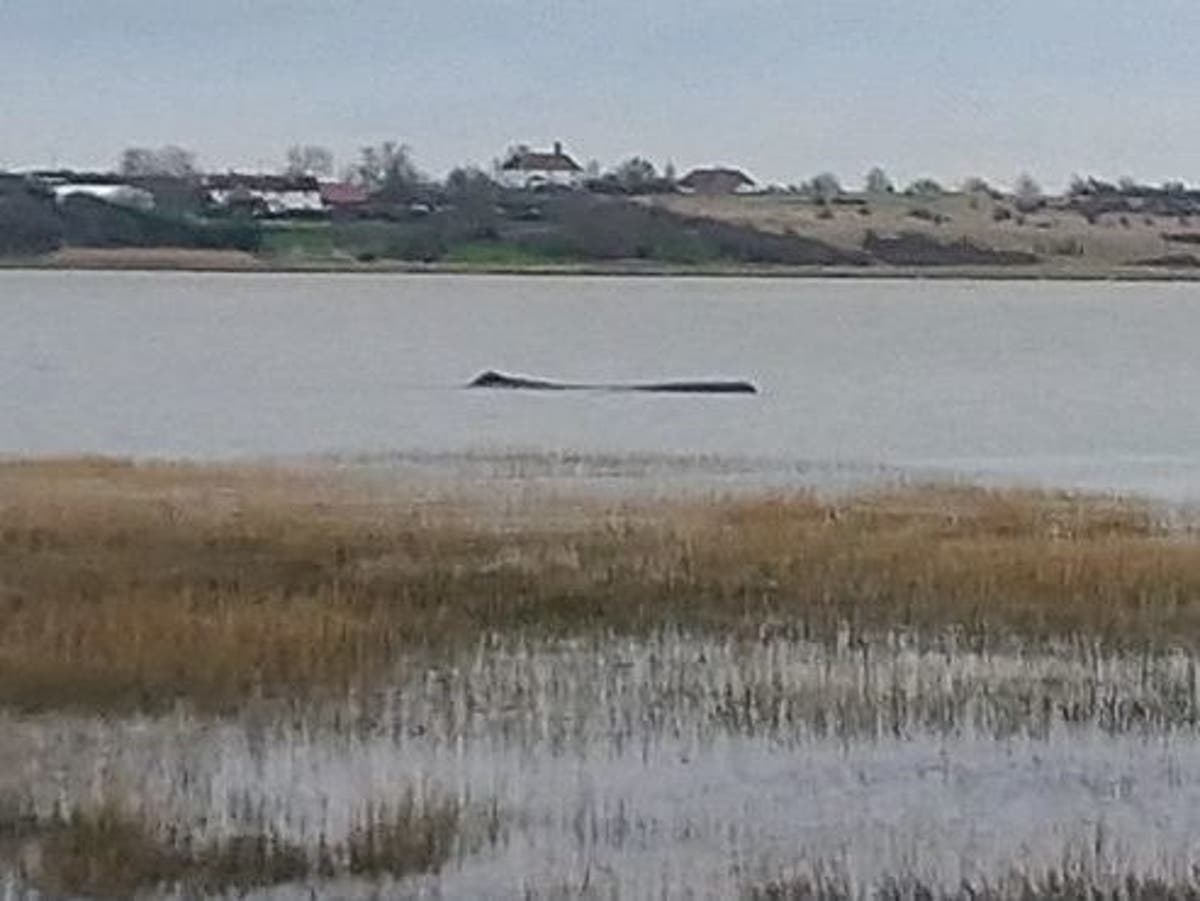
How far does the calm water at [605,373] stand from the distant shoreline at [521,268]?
1429 mm

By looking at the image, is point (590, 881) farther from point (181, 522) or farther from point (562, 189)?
point (562, 189)

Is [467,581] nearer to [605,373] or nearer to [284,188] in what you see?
[605,373]

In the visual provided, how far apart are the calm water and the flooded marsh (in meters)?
13.7

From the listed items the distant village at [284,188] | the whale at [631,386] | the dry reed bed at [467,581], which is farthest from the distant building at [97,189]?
the dry reed bed at [467,581]

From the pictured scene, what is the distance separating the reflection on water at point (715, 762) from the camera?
489 inches

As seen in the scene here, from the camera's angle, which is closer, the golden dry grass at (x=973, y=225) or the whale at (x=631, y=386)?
the whale at (x=631, y=386)

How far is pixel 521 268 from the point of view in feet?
450

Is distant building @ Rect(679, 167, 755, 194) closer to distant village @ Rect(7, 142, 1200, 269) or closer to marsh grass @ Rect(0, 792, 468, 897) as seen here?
distant village @ Rect(7, 142, 1200, 269)

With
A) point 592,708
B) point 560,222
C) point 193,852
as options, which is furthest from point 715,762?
point 560,222

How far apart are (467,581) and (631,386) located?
1599 inches

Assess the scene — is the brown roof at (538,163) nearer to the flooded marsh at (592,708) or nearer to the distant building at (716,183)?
the distant building at (716,183)

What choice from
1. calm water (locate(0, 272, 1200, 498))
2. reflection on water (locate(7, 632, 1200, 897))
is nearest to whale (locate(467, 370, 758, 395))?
calm water (locate(0, 272, 1200, 498))

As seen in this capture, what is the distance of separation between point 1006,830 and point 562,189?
124061 mm

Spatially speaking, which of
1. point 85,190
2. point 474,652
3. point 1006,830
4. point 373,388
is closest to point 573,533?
point 474,652
